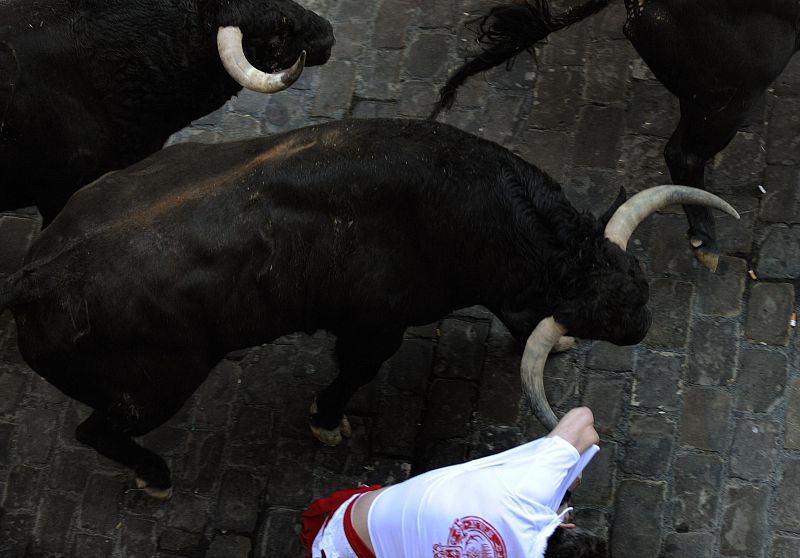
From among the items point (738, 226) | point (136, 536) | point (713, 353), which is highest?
point (738, 226)

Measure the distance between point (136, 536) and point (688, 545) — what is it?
9.60 ft

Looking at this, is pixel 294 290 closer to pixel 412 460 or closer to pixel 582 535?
pixel 412 460

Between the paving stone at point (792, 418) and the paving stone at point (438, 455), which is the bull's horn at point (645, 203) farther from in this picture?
the paving stone at point (438, 455)

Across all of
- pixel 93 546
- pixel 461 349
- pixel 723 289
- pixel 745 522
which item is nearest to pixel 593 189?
pixel 723 289

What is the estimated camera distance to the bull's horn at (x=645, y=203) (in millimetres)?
4328

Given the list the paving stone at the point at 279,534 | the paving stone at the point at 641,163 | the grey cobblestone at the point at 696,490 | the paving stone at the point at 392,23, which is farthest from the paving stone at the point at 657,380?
the paving stone at the point at 392,23

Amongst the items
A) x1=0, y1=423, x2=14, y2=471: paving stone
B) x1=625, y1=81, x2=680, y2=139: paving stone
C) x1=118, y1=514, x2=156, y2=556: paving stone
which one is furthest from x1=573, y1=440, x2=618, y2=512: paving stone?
x1=0, y1=423, x2=14, y2=471: paving stone

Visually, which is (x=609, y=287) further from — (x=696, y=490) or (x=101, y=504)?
(x=101, y=504)

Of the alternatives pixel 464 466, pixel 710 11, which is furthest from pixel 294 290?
pixel 710 11

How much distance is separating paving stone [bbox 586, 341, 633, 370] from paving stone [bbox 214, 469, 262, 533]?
79.1 inches

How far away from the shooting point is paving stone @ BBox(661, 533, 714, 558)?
4.85 meters

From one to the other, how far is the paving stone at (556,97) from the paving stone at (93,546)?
367cm

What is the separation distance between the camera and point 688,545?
4.87 m

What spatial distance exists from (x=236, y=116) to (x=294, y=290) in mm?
2414
